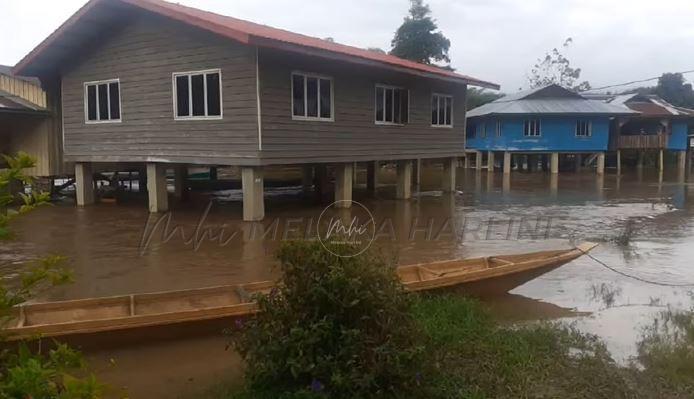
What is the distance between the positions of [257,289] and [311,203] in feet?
39.0

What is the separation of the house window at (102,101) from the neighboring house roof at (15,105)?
6.52ft

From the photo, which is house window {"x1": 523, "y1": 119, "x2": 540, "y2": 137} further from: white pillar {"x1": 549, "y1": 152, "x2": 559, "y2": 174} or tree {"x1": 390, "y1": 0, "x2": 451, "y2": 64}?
tree {"x1": 390, "y1": 0, "x2": 451, "y2": 64}

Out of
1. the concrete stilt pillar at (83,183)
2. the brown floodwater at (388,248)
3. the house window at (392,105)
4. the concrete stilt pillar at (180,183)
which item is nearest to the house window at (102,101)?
the concrete stilt pillar at (83,183)

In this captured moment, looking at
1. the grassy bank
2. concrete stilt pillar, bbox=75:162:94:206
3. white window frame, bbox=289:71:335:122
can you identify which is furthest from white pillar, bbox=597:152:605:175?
the grassy bank

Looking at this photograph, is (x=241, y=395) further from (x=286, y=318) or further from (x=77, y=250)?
(x=77, y=250)

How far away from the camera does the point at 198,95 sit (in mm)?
13852

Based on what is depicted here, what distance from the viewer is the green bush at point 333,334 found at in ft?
13.1

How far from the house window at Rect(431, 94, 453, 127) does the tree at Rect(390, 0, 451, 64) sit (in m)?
25.9

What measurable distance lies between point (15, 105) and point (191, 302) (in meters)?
13.8

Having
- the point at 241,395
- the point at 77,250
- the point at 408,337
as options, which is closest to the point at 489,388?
the point at 408,337

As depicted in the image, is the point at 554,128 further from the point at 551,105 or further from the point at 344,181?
the point at 344,181

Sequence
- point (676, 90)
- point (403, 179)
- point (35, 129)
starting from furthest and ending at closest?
point (676, 90) → point (403, 179) → point (35, 129)

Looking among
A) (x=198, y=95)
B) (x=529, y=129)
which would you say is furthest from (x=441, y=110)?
(x=529, y=129)

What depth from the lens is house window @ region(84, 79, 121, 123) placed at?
613 inches
